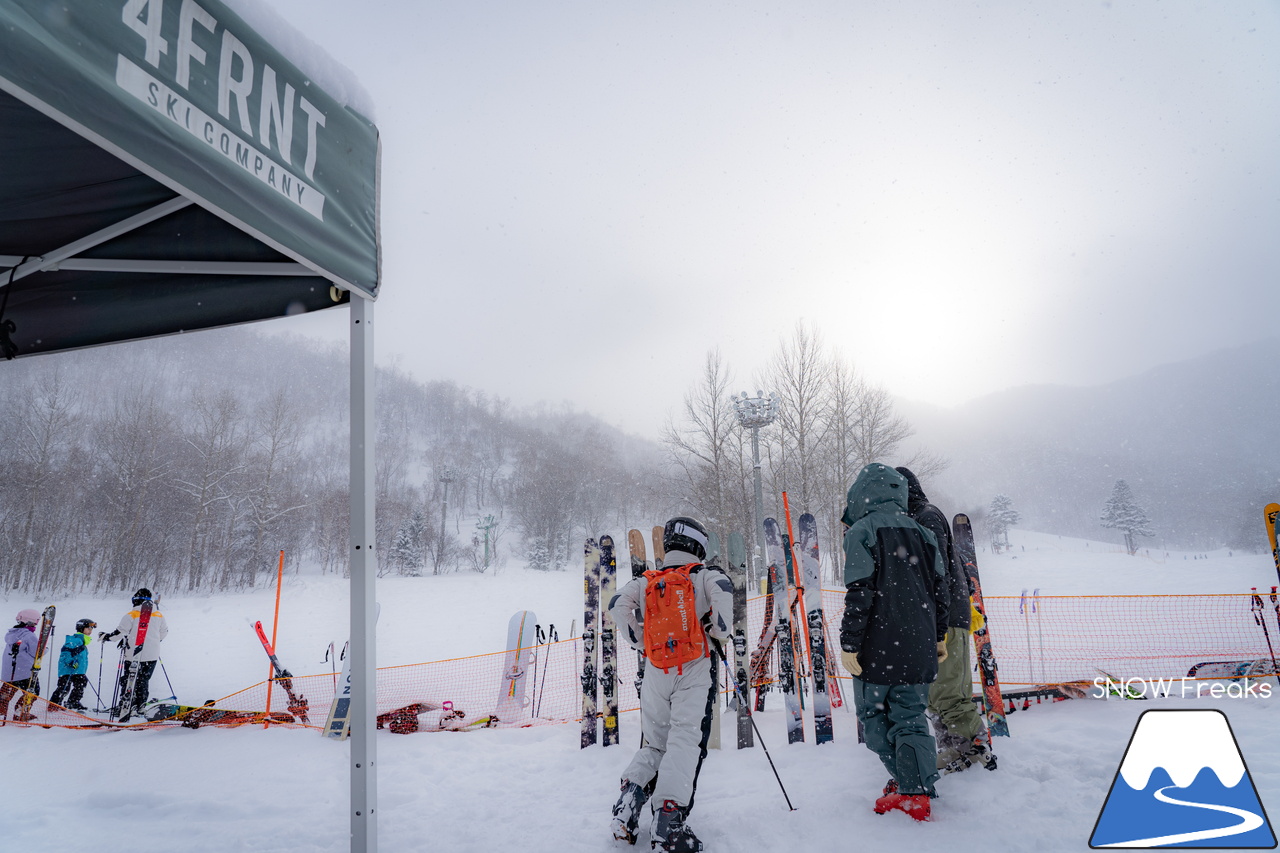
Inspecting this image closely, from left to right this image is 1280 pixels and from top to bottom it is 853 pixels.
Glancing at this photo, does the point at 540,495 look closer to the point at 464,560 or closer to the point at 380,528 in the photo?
the point at 464,560

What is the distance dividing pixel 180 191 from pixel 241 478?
53861 millimetres

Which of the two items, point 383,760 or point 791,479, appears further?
point 791,479

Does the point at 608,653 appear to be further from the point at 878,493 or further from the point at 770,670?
the point at 878,493

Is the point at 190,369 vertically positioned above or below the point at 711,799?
above

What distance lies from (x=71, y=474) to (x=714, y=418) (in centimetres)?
4522

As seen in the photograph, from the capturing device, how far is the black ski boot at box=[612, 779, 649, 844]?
3328mm

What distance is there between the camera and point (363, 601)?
8.03 ft

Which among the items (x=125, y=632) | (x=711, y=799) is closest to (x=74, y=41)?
(x=711, y=799)

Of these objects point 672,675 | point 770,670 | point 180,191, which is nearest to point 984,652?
point 770,670

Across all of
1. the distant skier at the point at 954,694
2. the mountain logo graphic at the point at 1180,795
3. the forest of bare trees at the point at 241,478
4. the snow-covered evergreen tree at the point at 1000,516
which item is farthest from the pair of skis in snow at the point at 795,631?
the snow-covered evergreen tree at the point at 1000,516

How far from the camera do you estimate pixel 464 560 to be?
2040 inches

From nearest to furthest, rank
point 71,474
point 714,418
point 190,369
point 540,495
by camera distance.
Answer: point 714,418 < point 71,474 < point 540,495 < point 190,369

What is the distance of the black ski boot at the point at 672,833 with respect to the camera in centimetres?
310

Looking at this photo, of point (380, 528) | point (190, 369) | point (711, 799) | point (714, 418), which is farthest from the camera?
point (190, 369)
